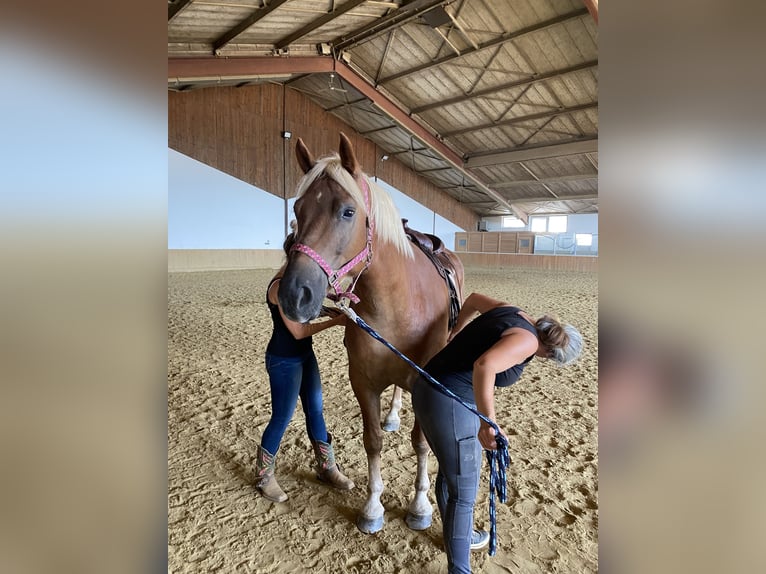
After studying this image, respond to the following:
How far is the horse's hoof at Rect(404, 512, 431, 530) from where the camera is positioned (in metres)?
1.77

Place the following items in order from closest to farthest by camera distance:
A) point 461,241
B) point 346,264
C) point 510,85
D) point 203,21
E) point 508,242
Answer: point 346,264
point 203,21
point 510,85
point 508,242
point 461,241

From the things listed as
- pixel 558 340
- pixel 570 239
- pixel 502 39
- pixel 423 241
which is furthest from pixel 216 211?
pixel 570 239

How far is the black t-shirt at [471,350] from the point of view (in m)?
1.29

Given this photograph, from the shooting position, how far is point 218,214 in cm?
1223

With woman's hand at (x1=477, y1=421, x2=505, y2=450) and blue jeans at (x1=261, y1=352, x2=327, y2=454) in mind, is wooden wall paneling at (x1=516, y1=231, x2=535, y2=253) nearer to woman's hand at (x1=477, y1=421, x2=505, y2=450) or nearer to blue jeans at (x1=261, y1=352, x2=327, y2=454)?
blue jeans at (x1=261, y1=352, x2=327, y2=454)

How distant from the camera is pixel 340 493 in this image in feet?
6.63

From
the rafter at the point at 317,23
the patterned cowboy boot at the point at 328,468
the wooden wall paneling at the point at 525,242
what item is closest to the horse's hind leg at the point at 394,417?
the patterned cowboy boot at the point at 328,468

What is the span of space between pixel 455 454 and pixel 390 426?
140cm

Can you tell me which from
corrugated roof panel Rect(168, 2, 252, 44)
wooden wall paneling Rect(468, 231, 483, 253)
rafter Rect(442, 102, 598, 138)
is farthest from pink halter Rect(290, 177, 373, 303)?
wooden wall paneling Rect(468, 231, 483, 253)

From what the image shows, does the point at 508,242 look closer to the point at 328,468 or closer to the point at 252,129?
the point at 252,129

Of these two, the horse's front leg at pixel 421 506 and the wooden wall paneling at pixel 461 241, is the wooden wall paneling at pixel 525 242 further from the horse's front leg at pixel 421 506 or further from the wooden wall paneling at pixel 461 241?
the horse's front leg at pixel 421 506
